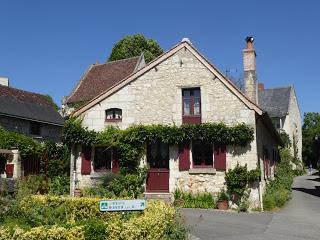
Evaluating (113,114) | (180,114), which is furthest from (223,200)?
(113,114)

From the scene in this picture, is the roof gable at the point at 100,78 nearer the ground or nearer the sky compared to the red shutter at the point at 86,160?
nearer the sky

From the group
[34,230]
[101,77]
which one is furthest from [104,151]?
[101,77]

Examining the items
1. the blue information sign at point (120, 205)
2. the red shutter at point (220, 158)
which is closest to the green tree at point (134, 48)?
the red shutter at point (220, 158)

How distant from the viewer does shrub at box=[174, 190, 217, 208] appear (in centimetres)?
1684

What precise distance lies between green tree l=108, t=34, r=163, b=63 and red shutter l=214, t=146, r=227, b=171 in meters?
30.1

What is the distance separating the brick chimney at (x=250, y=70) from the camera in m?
18.8

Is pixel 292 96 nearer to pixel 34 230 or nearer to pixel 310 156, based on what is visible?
pixel 310 156

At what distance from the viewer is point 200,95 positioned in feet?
59.7

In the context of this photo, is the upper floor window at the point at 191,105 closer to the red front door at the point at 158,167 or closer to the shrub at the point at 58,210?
the red front door at the point at 158,167

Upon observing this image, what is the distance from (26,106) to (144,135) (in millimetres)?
14788

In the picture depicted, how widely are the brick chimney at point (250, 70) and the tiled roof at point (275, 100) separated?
30.5m

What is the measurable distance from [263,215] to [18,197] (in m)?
8.80

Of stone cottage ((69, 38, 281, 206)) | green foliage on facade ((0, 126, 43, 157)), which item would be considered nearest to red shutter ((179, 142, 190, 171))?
stone cottage ((69, 38, 281, 206))

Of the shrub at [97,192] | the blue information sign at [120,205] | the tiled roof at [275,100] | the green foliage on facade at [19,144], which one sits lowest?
the shrub at [97,192]
